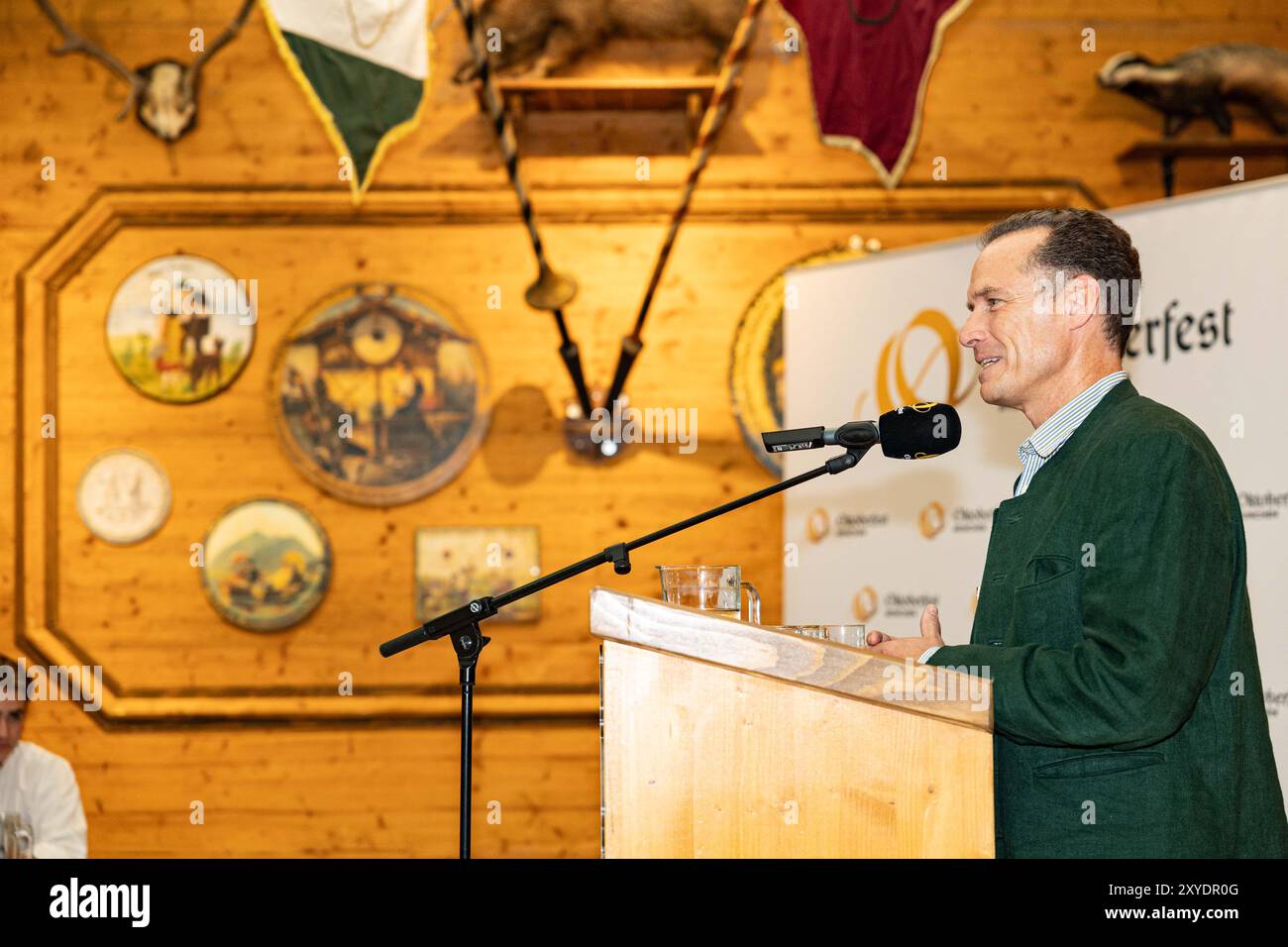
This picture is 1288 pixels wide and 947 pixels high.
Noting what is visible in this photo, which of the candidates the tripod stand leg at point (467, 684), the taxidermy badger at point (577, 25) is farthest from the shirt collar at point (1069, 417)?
the taxidermy badger at point (577, 25)

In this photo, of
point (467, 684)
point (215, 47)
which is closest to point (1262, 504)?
point (467, 684)

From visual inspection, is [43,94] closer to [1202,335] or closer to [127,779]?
[127,779]

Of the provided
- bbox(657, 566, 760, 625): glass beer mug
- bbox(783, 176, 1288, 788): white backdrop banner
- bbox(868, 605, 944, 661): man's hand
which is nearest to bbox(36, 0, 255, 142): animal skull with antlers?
bbox(783, 176, 1288, 788): white backdrop banner

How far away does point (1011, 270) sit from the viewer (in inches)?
72.9

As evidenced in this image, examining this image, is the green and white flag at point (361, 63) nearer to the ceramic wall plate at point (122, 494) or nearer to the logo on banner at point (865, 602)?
the ceramic wall plate at point (122, 494)

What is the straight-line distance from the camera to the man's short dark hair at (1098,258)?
1800mm

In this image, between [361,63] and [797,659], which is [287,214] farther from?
[797,659]

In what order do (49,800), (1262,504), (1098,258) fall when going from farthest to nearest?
(49,800) < (1262,504) < (1098,258)

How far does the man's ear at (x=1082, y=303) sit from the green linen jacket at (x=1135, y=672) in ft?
0.59

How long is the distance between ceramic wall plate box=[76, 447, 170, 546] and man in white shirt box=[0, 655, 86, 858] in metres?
1.49

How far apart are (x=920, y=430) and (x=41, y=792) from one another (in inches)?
104

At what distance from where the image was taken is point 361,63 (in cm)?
450
